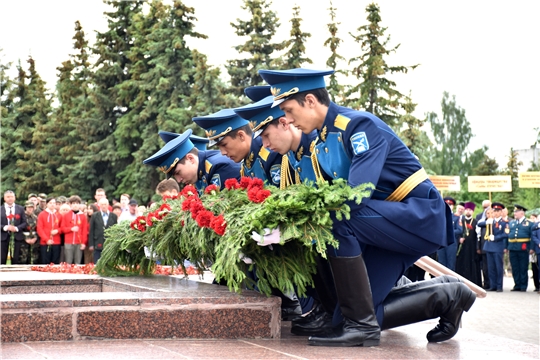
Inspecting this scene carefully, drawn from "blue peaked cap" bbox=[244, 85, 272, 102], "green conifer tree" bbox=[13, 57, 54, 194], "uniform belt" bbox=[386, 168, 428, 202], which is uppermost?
"green conifer tree" bbox=[13, 57, 54, 194]

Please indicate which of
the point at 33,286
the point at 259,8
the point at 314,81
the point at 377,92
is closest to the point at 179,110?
the point at 259,8

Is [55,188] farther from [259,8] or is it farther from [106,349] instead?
[106,349]

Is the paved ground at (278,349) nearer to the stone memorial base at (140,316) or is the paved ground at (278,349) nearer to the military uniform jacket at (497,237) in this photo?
the stone memorial base at (140,316)

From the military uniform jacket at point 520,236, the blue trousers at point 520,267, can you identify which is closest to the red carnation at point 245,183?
the blue trousers at point 520,267

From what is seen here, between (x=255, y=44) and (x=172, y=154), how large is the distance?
79.7 ft

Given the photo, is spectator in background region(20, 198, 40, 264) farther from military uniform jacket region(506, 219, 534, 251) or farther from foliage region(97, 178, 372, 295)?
foliage region(97, 178, 372, 295)

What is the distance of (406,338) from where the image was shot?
5.23 meters

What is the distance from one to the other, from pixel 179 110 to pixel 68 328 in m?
27.5

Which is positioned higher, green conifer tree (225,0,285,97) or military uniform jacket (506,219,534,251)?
green conifer tree (225,0,285,97)

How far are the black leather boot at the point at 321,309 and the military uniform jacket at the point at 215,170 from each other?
2.00 m

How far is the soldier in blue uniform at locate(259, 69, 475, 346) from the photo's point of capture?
472 cm

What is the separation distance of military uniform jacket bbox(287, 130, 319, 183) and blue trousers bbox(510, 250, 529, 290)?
1349 centimetres

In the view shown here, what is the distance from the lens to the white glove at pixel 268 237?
15.1 ft

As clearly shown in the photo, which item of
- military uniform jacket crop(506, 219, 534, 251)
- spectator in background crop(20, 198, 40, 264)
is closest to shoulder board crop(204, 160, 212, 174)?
spectator in background crop(20, 198, 40, 264)
